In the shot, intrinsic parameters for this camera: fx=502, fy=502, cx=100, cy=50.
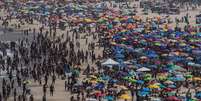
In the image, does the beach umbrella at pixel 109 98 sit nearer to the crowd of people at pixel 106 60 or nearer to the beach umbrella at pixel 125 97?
the crowd of people at pixel 106 60

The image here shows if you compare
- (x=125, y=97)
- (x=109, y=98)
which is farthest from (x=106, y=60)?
(x=109, y=98)

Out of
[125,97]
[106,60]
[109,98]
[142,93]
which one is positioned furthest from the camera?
[106,60]

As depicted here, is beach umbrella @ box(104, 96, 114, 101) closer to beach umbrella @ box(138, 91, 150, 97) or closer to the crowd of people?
the crowd of people

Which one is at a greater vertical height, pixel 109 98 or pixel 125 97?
pixel 109 98

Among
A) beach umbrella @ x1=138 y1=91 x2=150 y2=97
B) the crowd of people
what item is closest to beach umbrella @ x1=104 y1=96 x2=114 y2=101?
the crowd of people

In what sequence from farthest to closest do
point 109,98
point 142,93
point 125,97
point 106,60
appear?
1. point 106,60
2. point 142,93
3. point 125,97
4. point 109,98

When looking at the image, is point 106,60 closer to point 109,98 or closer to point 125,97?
point 125,97

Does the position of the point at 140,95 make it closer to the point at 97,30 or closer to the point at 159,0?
the point at 97,30

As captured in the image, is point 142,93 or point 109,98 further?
point 142,93
